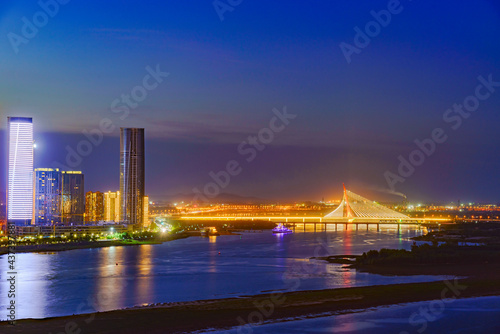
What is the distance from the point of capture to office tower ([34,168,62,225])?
85625 millimetres

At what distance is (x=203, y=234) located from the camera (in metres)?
74.9

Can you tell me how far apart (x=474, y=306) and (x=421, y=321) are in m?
2.82

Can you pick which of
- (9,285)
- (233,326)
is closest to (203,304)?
(233,326)

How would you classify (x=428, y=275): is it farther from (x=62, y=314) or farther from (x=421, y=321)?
(x=62, y=314)

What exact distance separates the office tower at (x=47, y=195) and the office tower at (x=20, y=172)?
11924mm

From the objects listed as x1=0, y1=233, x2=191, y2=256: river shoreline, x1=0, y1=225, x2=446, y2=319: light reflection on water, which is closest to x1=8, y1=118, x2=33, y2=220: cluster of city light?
x1=0, y1=233, x2=191, y2=256: river shoreline

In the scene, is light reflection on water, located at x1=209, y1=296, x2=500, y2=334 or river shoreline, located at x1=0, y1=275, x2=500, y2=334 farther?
river shoreline, located at x1=0, y1=275, x2=500, y2=334

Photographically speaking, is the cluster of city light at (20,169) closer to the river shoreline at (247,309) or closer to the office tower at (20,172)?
the office tower at (20,172)

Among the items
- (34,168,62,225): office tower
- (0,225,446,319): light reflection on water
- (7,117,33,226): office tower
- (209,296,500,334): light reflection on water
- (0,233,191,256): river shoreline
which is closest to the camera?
(209,296,500,334): light reflection on water

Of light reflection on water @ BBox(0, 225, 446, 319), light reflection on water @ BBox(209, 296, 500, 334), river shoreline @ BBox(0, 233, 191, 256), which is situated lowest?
river shoreline @ BBox(0, 233, 191, 256)

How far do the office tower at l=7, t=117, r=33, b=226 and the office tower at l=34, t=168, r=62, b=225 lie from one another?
39.1ft

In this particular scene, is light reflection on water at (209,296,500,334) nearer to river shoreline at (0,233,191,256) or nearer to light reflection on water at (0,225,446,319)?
light reflection on water at (0,225,446,319)

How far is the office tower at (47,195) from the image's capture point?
85.6m

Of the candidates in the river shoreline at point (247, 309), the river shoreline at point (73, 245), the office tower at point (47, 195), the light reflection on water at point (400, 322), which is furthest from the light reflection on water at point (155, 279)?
the office tower at point (47, 195)
